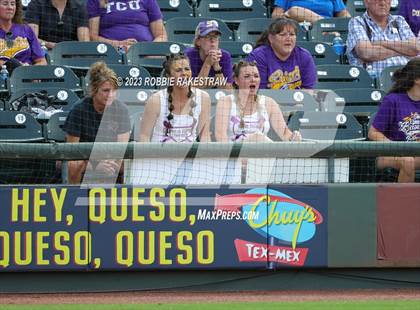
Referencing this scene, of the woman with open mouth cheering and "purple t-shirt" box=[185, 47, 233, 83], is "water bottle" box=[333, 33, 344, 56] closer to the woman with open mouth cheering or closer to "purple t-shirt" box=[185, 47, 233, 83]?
"purple t-shirt" box=[185, 47, 233, 83]

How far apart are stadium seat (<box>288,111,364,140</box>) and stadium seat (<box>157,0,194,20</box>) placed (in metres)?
3.16

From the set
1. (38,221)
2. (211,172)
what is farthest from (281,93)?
(38,221)

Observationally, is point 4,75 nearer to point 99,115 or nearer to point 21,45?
point 21,45

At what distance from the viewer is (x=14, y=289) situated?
22.6 ft

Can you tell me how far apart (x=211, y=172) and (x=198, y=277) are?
0.81 meters

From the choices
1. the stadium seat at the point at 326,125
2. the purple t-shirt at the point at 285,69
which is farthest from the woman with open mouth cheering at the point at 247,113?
the purple t-shirt at the point at 285,69

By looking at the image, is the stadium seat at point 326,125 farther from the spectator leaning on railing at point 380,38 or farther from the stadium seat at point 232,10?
the stadium seat at point 232,10

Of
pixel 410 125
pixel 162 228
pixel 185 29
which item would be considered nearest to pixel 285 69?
pixel 410 125

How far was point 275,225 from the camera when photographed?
691cm

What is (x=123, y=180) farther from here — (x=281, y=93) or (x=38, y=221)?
(x=281, y=93)

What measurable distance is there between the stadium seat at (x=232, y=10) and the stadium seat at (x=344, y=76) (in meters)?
1.75

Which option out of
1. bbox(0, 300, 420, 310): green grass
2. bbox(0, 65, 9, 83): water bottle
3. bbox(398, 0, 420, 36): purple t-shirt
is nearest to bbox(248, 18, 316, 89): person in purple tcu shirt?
bbox(398, 0, 420, 36): purple t-shirt

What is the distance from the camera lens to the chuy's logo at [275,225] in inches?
270

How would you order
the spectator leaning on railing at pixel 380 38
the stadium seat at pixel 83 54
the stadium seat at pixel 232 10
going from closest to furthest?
the stadium seat at pixel 83 54 → the spectator leaning on railing at pixel 380 38 → the stadium seat at pixel 232 10
